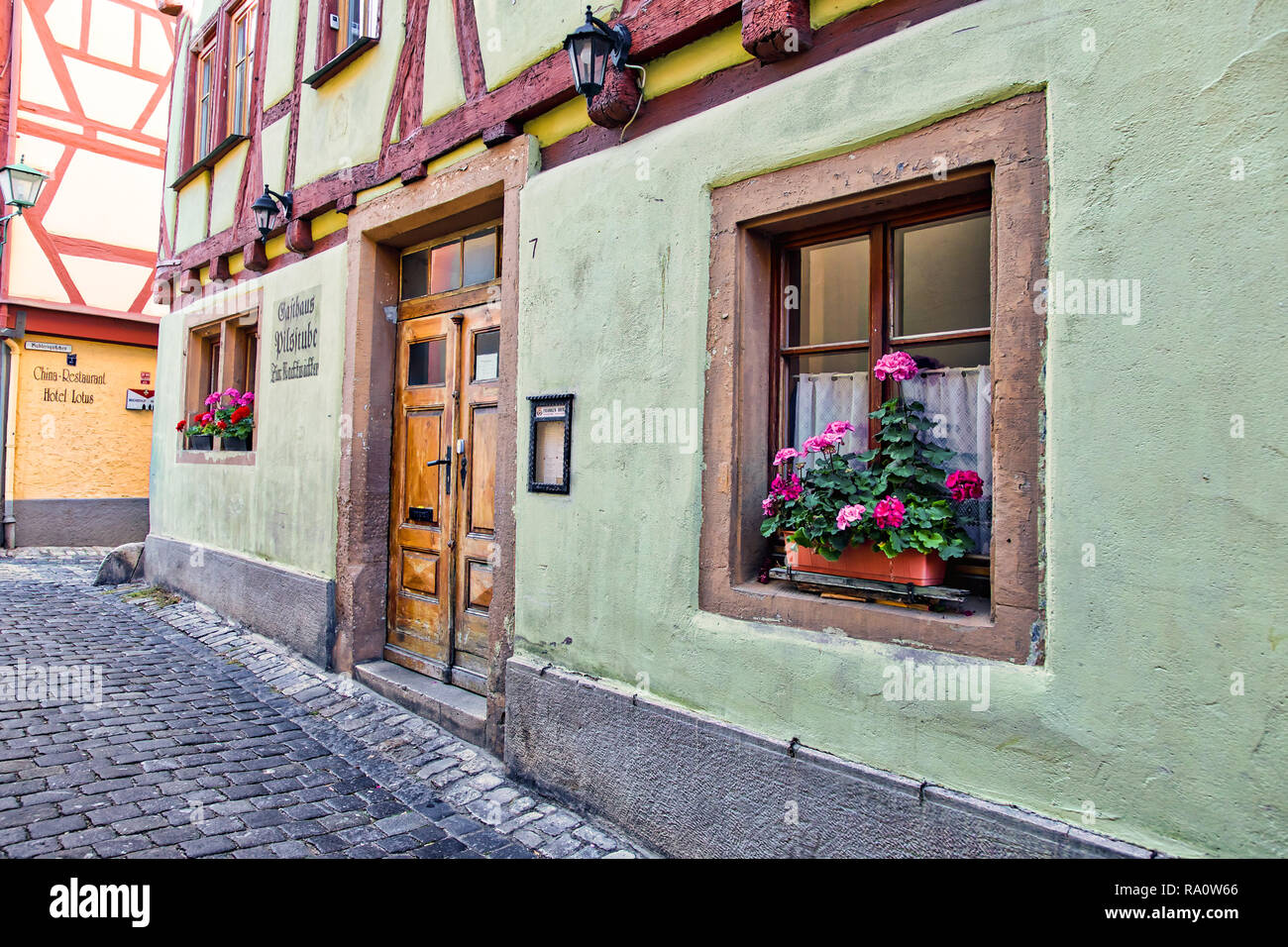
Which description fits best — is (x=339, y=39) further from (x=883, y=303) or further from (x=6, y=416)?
(x=6, y=416)

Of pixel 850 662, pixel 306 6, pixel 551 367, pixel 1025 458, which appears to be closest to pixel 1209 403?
pixel 1025 458

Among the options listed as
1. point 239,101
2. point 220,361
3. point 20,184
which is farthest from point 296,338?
point 20,184

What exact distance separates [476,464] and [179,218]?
235 inches

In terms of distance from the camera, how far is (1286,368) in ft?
6.46

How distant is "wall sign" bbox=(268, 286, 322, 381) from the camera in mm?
6062

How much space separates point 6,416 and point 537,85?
11.2 meters

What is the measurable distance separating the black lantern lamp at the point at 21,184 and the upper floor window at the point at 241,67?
14.7 feet

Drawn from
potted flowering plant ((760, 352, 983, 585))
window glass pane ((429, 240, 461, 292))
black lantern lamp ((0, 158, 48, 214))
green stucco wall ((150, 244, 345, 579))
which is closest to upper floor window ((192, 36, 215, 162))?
green stucco wall ((150, 244, 345, 579))

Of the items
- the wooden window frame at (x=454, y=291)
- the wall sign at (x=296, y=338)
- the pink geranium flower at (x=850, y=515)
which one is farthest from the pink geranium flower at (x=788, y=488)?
the wall sign at (x=296, y=338)

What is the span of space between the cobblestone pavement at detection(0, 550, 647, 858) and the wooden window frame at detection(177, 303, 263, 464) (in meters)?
2.13

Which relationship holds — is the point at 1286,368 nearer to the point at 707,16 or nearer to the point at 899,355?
the point at 899,355

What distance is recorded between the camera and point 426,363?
5500mm

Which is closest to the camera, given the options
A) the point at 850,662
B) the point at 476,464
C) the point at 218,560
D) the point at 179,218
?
the point at 850,662

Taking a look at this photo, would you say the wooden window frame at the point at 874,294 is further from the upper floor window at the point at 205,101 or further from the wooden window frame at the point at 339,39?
the upper floor window at the point at 205,101
